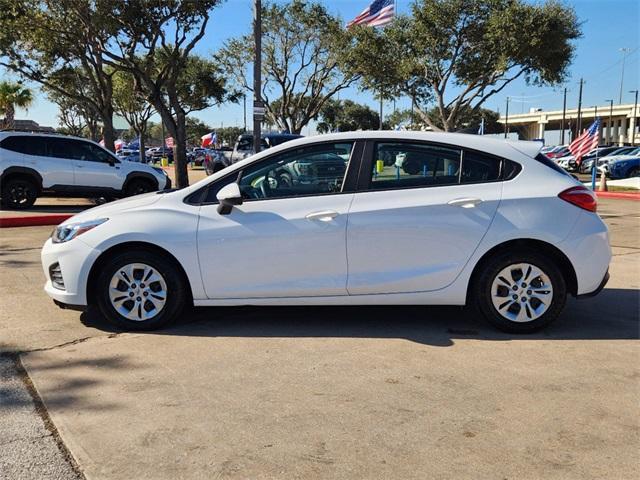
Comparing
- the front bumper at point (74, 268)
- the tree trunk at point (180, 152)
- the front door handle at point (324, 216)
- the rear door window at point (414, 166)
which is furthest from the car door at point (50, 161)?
the rear door window at point (414, 166)

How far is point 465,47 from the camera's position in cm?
2844

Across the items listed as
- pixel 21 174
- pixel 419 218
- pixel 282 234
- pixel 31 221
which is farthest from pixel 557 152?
pixel 282 234

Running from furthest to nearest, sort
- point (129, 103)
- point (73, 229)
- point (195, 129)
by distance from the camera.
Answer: point (195, 129) < point (129, 103) < point (73, 229)

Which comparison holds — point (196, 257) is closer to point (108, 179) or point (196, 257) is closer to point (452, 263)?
point (452, 263)

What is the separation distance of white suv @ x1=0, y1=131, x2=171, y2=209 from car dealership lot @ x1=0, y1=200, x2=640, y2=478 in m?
8.53

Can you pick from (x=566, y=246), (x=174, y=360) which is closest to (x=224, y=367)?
(x=174, y=360)

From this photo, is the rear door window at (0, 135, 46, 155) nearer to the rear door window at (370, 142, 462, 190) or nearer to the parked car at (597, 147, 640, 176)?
A: the rear door window at (370, 142, 462, 190)

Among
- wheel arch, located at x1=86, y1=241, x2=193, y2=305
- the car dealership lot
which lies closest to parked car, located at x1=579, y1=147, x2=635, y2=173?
the car dealership lot

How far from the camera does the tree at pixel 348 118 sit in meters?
73.8

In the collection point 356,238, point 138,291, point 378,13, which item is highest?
point 378,13

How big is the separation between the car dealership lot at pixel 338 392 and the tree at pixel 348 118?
68293 mm

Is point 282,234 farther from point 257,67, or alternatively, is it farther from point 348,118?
point 348,118

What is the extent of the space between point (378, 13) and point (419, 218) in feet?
55.2

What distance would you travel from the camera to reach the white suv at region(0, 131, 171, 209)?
13.0m
